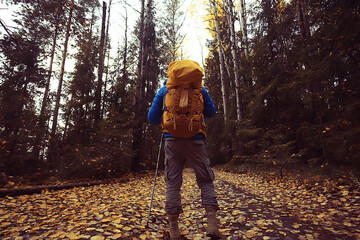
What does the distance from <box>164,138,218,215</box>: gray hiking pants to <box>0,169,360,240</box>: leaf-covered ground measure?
641 millimetres

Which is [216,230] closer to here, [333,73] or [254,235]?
[254,235]

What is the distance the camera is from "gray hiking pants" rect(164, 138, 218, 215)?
2.28 m

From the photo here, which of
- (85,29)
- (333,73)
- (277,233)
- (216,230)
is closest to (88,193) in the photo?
(216,230)

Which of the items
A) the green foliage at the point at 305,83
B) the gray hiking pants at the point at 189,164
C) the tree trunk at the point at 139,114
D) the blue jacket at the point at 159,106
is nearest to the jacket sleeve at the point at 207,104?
the blue jacket at the point at 159,106

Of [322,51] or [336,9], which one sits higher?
[336,9]

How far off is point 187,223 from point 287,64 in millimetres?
9346

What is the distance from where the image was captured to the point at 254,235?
240cm

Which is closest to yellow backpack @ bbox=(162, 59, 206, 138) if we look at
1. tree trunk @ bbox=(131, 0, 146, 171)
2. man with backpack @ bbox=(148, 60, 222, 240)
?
man with backpack @ bbox=(148, 60, 222, 240)

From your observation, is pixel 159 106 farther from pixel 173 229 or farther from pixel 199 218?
pixel 199 218

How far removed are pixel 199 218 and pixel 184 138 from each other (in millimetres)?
1836

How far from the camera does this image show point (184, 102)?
2191 millimetres

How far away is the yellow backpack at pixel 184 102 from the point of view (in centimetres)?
219

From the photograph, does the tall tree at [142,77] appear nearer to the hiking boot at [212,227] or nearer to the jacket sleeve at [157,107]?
the jacket sleeve at [157,107]

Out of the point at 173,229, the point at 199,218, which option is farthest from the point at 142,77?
the point at 173,229
